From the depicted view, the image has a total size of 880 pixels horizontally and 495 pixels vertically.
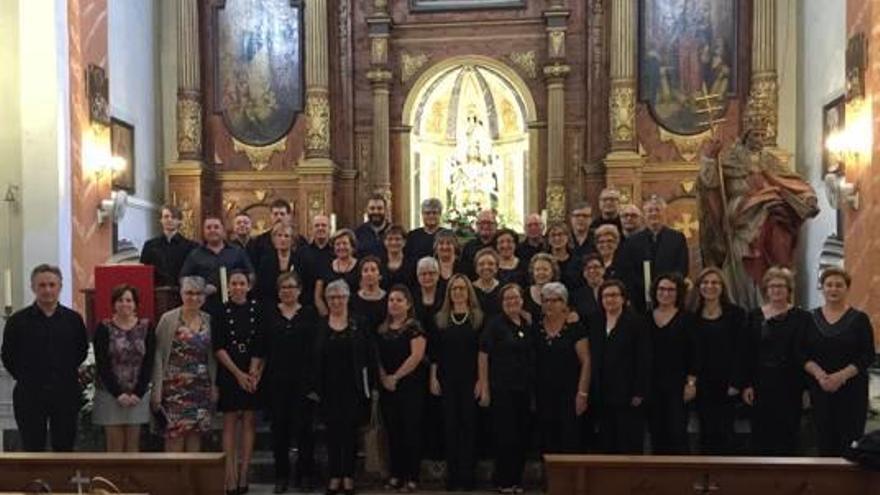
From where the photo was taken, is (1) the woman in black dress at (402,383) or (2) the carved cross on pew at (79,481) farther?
(1) the woman in black dress at (402,383)

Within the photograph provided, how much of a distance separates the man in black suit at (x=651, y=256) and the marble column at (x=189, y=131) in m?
7.54

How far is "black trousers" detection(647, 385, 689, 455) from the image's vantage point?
18.8 ft

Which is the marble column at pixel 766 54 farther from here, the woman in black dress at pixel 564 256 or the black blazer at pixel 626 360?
the black blazer at pixel 626 360

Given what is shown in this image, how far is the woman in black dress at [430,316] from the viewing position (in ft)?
19.9

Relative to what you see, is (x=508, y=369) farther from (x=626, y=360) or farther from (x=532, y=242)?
(x=532, y=242)

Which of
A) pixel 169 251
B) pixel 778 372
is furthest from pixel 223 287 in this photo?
pixel 778 372

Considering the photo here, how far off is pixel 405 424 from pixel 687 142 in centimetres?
767

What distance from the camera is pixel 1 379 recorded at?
331 inches

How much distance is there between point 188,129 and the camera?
12.7m

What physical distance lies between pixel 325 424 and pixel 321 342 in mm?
568

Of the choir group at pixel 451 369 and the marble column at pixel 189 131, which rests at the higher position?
the marble column at pixel 189 131

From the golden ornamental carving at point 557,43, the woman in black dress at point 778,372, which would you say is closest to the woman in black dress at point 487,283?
the woman in black dress at point 778,372

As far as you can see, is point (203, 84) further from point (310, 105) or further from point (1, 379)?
point (1, 379)

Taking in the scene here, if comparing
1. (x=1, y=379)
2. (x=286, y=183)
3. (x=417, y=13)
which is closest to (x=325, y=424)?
(x=1, y=379)
